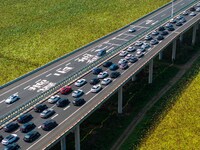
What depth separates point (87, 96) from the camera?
66750 millimetres

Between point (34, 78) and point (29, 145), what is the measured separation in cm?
2475

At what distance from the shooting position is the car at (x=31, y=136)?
2120 inches

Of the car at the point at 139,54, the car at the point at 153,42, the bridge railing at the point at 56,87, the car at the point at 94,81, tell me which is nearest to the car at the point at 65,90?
the bridge railing at the point at 56,87

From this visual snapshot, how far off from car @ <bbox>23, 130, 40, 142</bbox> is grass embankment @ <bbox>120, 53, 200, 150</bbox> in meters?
18.2

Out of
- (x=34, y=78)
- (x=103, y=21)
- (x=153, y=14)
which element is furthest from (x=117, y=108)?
(x=103, y=21)

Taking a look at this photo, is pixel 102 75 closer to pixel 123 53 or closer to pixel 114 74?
pixel 114 74

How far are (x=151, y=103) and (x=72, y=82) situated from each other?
19852 mm

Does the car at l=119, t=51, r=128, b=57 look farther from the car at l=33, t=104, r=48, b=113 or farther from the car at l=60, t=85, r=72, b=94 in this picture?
the car at l=33, t=104, r=48, b=113

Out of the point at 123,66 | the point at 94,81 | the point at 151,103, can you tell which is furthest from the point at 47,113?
the point at 151,103

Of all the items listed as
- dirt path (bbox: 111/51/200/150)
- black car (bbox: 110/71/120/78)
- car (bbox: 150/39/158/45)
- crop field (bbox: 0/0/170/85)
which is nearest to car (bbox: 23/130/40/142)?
dirt path (bbox: 111/51/200/150)

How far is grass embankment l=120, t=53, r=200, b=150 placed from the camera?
66188mm

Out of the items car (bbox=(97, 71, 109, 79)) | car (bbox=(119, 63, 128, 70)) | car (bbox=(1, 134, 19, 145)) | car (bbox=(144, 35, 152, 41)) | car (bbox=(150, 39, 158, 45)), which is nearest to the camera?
car (bbox=(1, 134, 19, 145))

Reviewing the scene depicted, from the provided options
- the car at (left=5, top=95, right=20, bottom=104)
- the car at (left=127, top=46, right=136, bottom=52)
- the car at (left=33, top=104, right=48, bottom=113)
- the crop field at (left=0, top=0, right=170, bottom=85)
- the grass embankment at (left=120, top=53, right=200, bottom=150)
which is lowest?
the grass embankment at (left=120, top=53, right=200, bottom=150)

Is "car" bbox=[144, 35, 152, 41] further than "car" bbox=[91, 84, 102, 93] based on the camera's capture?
Yes
